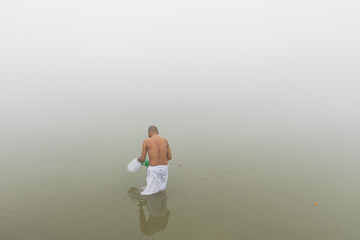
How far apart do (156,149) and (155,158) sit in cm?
20

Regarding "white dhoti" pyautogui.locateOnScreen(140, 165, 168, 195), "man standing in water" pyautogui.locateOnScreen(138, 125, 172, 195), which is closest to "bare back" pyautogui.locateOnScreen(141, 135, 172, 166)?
"man standing in water" pyautogui.locateOnScreen(138, 125, 172, 195)

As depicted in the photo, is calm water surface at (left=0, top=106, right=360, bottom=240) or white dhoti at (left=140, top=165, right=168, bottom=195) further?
white dhoti at (left=140, top=165, right=168, bottom=195)

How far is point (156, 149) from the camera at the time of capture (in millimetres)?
5348

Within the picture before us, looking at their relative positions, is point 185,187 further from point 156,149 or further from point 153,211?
point 156,149

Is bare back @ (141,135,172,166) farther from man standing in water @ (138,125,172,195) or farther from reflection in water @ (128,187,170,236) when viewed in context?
reflection in water @ (128,187,170,236)

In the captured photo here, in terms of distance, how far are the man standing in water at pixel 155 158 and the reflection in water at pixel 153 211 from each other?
0.54 ft

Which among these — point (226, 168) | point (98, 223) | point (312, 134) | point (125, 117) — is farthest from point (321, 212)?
point (125, 117)

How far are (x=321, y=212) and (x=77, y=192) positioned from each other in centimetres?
513

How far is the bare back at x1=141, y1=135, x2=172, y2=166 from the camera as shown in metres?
5.34

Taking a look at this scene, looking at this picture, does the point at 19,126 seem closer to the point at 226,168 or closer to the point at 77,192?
the point at 77,192

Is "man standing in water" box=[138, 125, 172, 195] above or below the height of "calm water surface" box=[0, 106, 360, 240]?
above

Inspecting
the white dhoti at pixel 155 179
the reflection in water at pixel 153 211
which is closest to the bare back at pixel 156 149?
the white dhoti at pixel 155 179

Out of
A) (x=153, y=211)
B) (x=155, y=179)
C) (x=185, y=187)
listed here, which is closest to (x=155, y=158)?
(x=155, y=179)

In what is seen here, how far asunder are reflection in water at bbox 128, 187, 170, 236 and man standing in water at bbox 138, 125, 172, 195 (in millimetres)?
165
